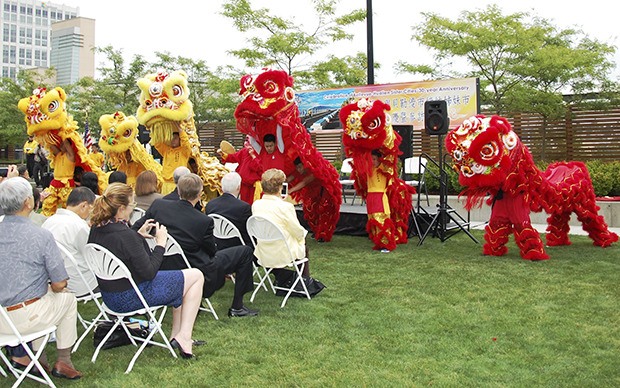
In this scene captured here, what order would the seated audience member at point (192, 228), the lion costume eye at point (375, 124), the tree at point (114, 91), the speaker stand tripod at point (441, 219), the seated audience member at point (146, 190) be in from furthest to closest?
the tree at point (114, 91) < the speaker stand tripod at point (441, 219) < the lion costume eye at point (375, 124) < the seated audience member at point (146, 190) < the seated audience member at point (192, 228)

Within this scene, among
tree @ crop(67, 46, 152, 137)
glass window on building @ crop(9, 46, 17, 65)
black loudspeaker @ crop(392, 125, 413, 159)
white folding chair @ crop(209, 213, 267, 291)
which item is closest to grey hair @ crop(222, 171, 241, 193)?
white folding chair @ crop(209, 213, 267, 291)

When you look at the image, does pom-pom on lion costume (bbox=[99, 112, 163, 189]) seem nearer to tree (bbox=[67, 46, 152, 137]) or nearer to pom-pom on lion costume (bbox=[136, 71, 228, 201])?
pom-pom on lion costume (bbox=[136, 71, 228, 201])

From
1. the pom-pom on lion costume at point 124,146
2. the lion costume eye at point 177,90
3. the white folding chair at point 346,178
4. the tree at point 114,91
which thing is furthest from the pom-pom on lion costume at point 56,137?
the tree at point 114,91

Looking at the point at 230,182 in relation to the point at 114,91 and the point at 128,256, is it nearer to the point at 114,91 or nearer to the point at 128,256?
the point at 128,256

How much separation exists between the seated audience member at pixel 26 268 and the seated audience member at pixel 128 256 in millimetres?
340

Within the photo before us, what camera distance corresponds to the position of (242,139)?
1686 cm

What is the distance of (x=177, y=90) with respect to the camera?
7.01 m

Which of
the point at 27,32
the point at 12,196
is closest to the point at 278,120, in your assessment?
the point at 12,196

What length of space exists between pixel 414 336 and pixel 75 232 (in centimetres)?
227

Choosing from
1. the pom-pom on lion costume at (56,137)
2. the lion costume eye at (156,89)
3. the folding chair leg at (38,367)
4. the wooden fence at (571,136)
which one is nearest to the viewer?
the folding chair leg at (38,367)

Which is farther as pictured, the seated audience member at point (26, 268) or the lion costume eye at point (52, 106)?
the lion costume eye at point (52, 106)

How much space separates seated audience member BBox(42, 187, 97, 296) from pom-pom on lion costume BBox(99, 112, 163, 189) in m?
3.51

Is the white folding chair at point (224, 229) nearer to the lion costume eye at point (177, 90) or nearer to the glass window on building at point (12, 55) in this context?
the lion costume eye at point (177, 90)

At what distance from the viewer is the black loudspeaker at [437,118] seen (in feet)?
25.2
